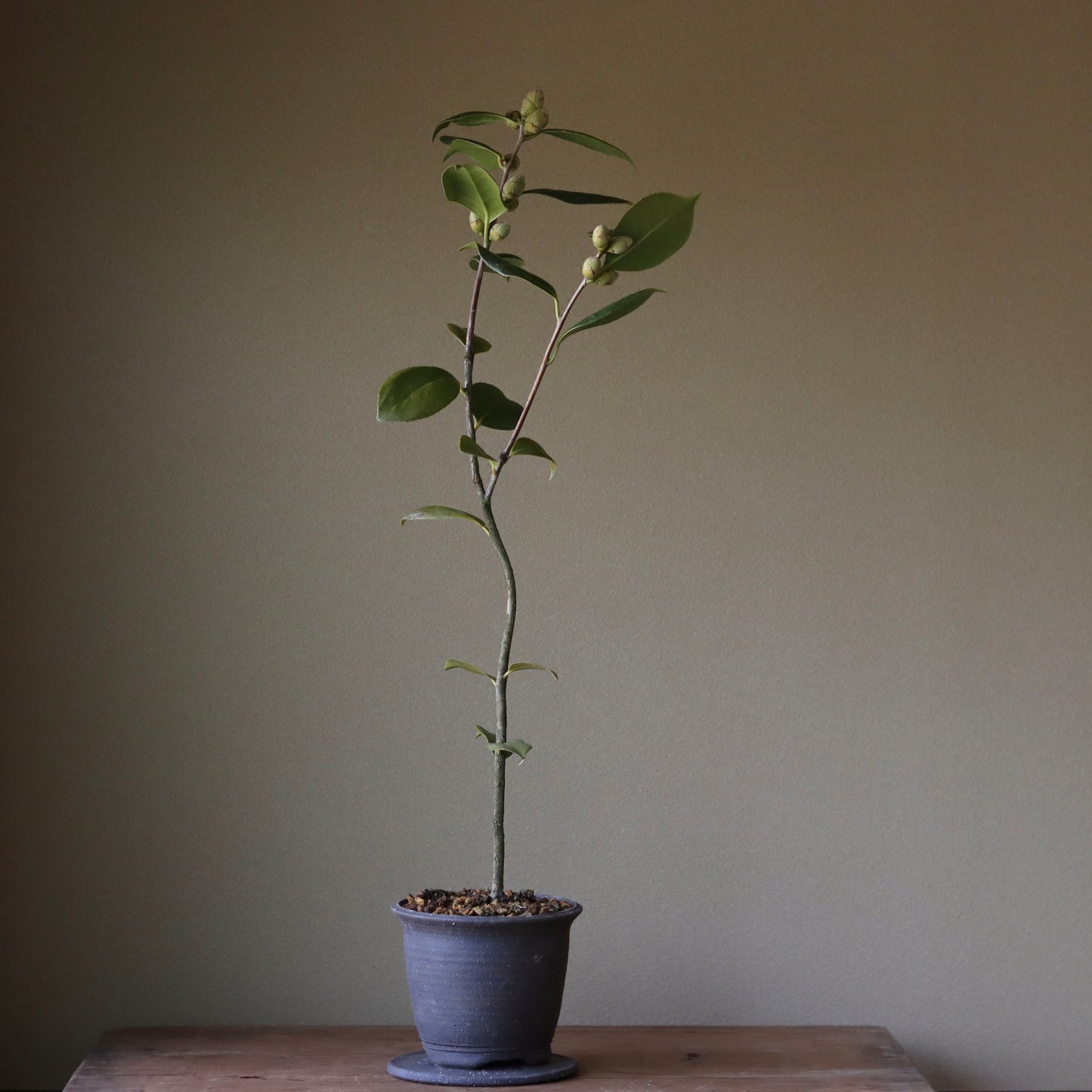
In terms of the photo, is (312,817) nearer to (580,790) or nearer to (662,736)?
(580,790)

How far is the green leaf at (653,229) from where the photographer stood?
148 centimetres

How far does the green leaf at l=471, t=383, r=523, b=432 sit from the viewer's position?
1.58 metres

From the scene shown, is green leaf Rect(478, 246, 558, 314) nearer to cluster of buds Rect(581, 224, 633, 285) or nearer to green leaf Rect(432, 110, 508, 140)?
cluster of buds Rect(581, 224, 633, 285)

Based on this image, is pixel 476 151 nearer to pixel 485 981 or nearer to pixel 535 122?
pixel 535 122

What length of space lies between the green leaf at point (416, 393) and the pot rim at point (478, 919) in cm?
58

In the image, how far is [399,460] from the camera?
77.7 inches

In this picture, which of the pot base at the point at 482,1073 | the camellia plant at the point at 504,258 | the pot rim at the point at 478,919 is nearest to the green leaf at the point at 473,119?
the camellia plant at the point at 504,258

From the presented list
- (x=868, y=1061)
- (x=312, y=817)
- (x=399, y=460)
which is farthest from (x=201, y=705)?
(x=868, y=1061)

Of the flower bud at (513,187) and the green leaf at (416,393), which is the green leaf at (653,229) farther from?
the green leaf at (416,393)

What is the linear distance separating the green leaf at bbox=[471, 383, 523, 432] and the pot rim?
0.60 m

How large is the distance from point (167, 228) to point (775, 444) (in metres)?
1.03

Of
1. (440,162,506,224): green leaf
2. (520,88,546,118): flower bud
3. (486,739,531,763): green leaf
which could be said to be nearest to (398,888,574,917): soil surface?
(486,739,531,763): green leaf

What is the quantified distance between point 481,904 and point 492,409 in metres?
0.62

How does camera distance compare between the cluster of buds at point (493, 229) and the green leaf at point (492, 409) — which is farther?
the green leaf at point (492, 409)
